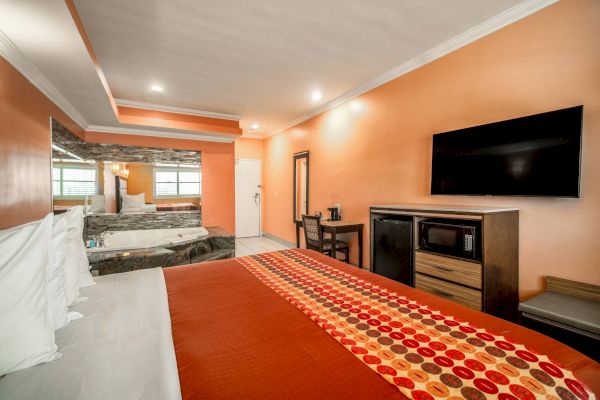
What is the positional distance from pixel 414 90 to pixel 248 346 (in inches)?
130

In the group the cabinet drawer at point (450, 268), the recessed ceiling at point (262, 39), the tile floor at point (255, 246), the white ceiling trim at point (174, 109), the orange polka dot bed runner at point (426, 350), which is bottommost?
the tile floor at point (255, 246)

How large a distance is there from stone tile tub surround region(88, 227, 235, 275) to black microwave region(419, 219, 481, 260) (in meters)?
2.61

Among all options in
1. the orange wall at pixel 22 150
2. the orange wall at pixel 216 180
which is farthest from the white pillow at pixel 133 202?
the orange wall at pixel 22 150

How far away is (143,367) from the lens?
91 cm

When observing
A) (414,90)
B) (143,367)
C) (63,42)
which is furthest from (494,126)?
(63,42)

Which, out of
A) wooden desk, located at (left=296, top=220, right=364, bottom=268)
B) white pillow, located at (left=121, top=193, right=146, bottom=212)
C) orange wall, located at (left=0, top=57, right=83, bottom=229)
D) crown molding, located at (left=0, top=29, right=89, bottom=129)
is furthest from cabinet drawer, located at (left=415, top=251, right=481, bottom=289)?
white pillow, located at (left=121, top=193, right=146, bottom=212)

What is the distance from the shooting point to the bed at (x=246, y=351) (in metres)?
0.81

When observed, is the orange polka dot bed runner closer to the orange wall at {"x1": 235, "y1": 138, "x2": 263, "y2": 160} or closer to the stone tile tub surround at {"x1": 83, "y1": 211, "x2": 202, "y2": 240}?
the stone tile tub surround at {"x1": 83, "y1": 211, "x2": 202, "y2": 240}

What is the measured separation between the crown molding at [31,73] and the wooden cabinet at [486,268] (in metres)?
3.53

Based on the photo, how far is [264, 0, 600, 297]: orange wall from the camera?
6.61ft

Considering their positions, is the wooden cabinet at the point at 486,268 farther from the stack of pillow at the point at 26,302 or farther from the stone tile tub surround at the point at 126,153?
the stone tile tub surround at the point at 126,153

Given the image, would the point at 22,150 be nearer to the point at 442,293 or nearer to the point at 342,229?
the point at 342,229

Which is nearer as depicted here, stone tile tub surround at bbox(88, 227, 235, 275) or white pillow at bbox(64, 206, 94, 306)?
white pillow at bbox(64, 206, 94, 306)

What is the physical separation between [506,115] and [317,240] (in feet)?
8.84
